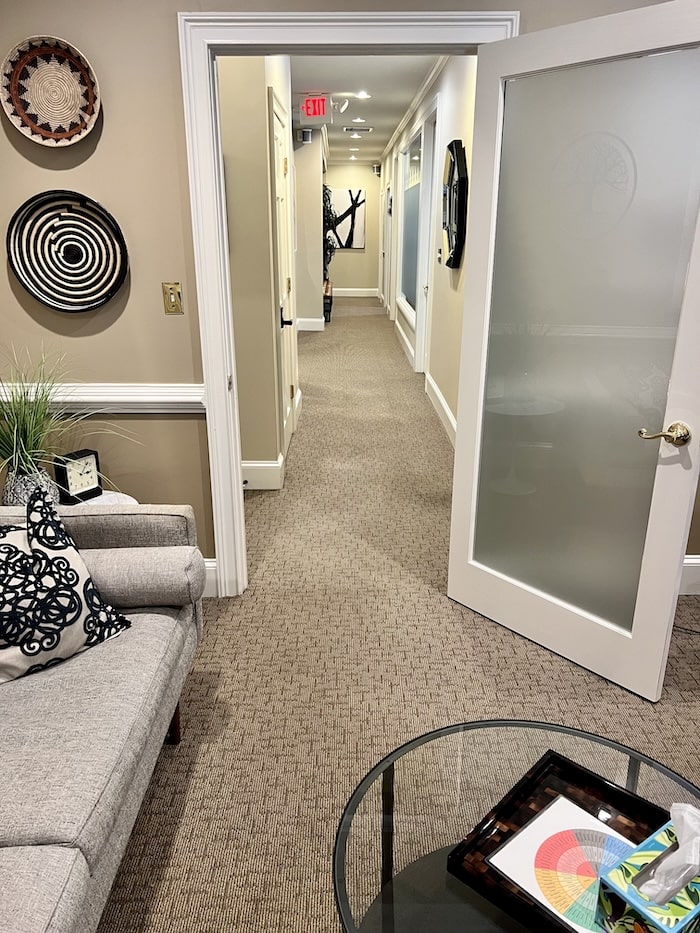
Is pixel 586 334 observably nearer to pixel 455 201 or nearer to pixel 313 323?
pixel 455 201

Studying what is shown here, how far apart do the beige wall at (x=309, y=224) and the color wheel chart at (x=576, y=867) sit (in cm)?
772

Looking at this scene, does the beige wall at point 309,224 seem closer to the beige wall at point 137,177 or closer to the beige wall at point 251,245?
the beige wall at point 251,245

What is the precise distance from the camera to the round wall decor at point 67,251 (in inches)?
96.7

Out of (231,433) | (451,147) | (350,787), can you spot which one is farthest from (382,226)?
(350,787)

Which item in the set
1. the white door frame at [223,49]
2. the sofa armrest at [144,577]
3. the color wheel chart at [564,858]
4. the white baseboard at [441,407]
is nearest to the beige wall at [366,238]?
the white baseboard at [441,407]

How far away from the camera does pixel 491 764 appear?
1.54 metres

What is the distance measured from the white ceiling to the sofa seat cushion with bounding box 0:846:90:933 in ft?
12.7

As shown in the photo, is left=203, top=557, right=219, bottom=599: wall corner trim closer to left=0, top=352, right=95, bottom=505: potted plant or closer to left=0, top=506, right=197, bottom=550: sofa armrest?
left=0, top=352, right=95, bottom=505: potted plant

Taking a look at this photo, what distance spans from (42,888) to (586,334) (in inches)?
79.9

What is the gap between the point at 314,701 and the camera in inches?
89.6

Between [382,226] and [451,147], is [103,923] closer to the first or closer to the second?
[451,147]

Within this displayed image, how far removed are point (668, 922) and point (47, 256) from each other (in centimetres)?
256

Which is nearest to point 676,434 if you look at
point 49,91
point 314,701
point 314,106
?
Answer: point 314,701

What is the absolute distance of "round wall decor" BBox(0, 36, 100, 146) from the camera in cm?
229
